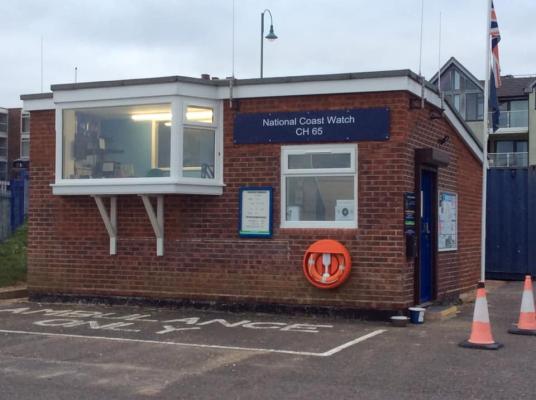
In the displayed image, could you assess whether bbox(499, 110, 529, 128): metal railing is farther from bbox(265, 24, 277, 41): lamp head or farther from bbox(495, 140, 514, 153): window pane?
bbox(265, 24, 277, 41): lamp head

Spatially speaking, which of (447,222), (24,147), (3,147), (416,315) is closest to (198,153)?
(416,315)

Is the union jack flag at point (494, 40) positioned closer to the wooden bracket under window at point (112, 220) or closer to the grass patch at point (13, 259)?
the wooden bracket under window at point (112, 220)

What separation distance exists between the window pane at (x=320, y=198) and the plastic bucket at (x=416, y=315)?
156 centimetres

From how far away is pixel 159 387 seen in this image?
700 cm

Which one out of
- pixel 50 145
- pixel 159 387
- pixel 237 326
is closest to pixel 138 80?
pixel 50 145

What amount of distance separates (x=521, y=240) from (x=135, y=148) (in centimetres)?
988

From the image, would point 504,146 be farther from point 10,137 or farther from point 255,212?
point 255,212

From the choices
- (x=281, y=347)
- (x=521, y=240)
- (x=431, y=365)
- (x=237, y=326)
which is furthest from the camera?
(x=521, y=240)

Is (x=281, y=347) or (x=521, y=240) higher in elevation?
(x=521, y=240)

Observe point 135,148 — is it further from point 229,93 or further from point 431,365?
point 431,365

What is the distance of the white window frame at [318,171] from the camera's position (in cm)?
1123

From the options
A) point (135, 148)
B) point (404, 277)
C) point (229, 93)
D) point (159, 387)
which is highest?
point (229, 93)

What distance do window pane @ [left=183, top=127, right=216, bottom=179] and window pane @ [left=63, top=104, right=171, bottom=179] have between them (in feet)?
0.94

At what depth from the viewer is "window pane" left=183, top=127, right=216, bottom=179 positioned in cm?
1170
